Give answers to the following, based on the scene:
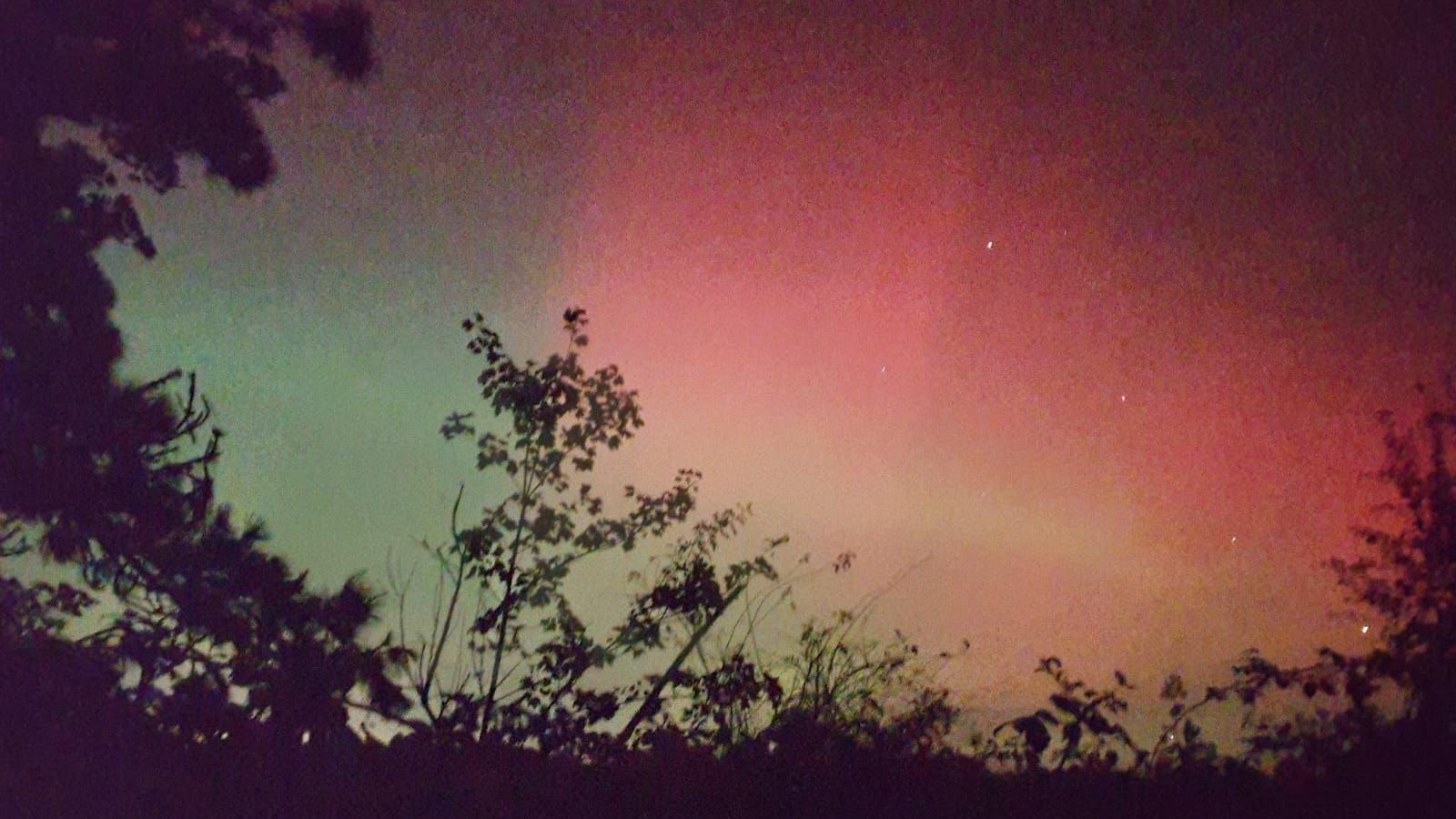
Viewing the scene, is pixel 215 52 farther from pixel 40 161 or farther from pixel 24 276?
pixel 24 276

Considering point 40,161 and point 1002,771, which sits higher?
point 40,161

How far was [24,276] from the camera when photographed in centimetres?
A: 387

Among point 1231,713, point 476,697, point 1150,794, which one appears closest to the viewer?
point 1150,794

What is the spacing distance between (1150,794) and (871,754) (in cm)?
88

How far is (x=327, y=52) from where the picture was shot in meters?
4.17

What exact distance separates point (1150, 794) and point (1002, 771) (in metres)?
0.46

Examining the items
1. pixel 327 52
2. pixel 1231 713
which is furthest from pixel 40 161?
pixel 1231 713

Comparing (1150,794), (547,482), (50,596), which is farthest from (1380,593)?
(50,596)

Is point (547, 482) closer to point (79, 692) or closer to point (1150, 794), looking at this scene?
point (79, 692)

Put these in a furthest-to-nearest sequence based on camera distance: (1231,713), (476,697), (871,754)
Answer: (476,697), (1231,713), (871,754)

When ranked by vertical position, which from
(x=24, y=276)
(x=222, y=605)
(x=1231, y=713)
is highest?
→ (x=24, y=276)

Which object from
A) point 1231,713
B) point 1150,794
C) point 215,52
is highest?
point 215,52

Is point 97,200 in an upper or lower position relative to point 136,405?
upper

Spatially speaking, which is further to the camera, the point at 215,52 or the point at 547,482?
the point at 547,482
